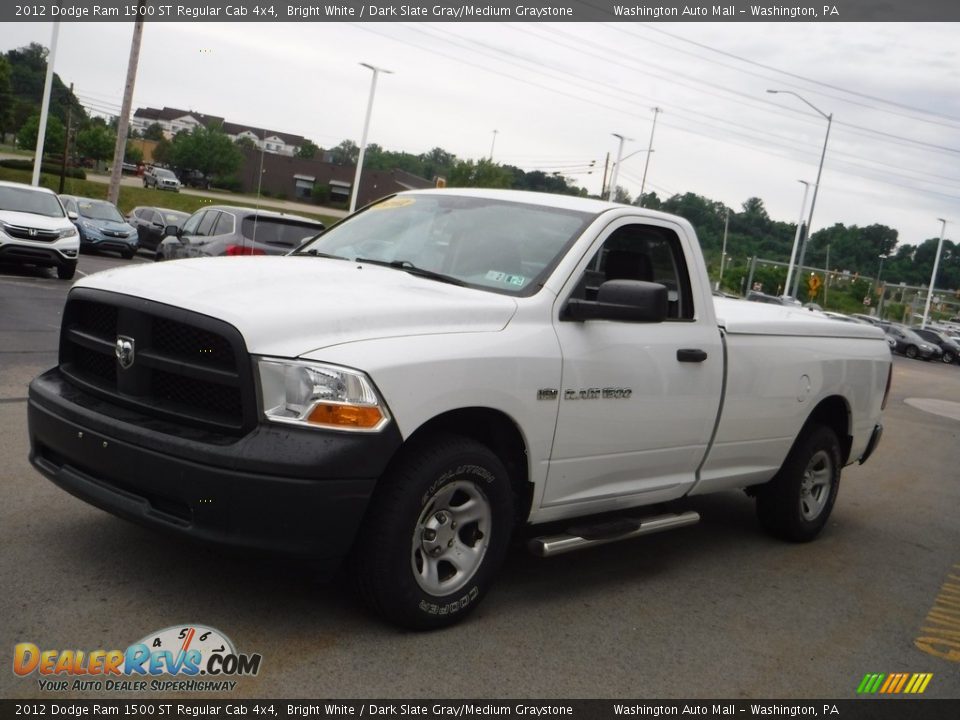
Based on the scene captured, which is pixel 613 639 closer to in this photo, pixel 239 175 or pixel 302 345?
pixel 302 345

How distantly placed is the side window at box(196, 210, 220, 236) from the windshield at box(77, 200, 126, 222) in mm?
12983

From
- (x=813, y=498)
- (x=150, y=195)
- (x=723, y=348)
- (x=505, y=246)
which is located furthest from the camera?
(x=150, y=195)

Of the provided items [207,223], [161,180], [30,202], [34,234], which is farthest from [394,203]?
[161,180]

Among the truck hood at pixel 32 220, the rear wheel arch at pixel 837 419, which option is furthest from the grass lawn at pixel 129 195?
the rear wheel arch at pixel 837 419

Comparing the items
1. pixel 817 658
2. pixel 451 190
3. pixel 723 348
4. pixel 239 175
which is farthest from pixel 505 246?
pixel 239 175

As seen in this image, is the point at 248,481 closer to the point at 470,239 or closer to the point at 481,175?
the point at 470,239

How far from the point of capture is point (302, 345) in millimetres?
3805

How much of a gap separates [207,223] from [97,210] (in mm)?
13799

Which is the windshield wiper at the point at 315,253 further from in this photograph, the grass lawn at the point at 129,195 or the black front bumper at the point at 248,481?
the grass lawn at the point at 129,195

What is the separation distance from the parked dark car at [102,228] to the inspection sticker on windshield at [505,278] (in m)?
23.5

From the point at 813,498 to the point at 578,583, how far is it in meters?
2.46

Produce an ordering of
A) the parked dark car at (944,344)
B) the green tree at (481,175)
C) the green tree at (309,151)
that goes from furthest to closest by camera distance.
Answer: the green tree at (309,151) → the parked dark car at (944,344) → the green tree at (481,175)

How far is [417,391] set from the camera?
395 centimetres
